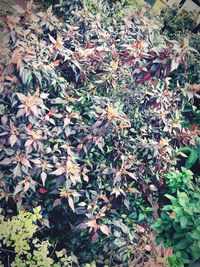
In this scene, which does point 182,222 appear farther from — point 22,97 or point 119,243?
point 22,97

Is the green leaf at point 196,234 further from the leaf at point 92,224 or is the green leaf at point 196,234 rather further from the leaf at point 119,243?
the leaf at point 92,224

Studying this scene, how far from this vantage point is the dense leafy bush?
2090 mm

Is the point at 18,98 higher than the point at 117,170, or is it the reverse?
the point at 18,98

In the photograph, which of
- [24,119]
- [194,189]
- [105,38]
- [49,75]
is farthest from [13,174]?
[194,189]

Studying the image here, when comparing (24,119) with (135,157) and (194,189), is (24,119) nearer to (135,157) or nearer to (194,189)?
(135,157)

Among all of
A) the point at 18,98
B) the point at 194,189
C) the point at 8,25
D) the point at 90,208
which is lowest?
the point at 90,208

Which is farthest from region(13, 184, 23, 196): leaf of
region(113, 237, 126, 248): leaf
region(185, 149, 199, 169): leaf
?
region(185, 149, 199, 169): leaf

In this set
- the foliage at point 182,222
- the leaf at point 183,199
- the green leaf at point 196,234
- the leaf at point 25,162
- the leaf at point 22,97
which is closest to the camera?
the leaf at point 22,97

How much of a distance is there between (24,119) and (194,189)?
1.58 m

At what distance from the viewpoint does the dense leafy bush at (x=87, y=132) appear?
82.3 inches

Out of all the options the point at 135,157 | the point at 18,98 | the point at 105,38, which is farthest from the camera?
the point at 105,38

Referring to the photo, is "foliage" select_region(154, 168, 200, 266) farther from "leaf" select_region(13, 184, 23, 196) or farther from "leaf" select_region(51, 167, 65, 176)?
"leaf" select_region(13, 184, 23, 196)

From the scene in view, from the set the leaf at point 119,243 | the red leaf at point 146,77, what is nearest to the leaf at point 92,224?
the leaf at point 119,243

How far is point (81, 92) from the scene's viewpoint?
241 centimetres
